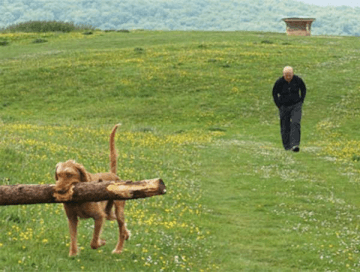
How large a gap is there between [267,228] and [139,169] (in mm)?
7461

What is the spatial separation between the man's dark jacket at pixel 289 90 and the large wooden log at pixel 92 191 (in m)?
16.3

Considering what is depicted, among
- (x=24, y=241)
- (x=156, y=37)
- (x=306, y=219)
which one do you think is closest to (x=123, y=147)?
(x=306, y=219)

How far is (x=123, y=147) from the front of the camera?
2956 cm

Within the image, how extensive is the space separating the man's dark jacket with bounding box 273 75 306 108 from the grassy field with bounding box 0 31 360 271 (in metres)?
3.24

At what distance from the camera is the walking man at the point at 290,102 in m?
23.2

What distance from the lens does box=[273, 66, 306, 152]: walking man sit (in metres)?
23.2

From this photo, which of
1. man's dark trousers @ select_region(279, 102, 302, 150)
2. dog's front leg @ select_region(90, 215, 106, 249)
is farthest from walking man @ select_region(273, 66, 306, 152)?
dog's front leg @ select_region(90, 215, 106, 249)

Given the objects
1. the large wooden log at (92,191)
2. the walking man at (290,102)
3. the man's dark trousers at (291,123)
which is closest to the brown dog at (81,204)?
the large wooden log at (92,191)

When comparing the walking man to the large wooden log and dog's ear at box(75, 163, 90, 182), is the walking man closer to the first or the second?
dog's ear at box(75, 163, 90, 182)

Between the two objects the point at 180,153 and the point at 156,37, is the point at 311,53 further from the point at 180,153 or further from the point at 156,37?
the point at 180,153

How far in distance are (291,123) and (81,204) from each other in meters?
16.6

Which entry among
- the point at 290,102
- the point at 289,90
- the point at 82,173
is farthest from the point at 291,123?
the point at 82,173

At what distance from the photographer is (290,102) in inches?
932

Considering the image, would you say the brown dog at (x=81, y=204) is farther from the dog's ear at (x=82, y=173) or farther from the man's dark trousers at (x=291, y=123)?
the man's dark trousers at (x=291, y=123)
